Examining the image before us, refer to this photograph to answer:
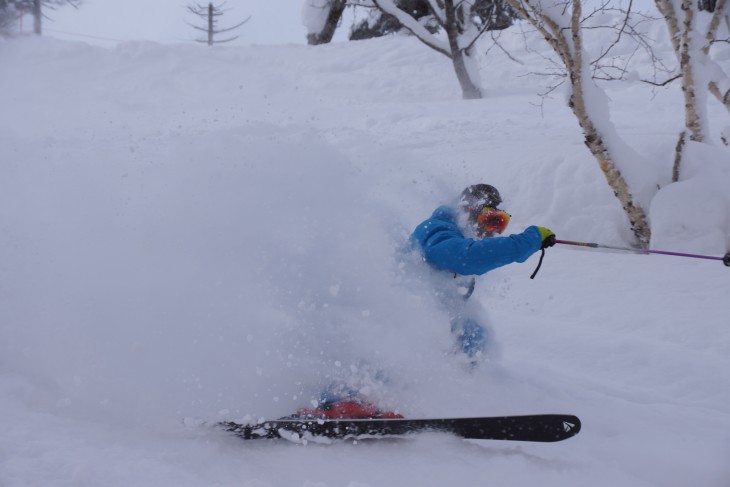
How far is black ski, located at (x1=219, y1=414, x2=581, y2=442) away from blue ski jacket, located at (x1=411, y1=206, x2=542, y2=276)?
0.77 meters

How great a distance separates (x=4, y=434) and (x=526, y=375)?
2727 millimetres

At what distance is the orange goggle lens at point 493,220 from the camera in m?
3.29

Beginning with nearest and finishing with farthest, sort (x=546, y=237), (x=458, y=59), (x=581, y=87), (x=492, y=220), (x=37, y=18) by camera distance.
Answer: (x=546, y=237) → (x=492, y=220) → (x=581, y=87) → (x=458, y=59) → (x=37, y=18)

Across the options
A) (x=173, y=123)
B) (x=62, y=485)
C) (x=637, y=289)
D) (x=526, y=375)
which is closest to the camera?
(x=62, y=485)

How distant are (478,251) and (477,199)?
0.50 meters

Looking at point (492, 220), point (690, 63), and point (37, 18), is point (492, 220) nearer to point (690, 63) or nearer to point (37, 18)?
point (690, 63)

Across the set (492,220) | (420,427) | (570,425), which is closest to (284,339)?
(420,427)

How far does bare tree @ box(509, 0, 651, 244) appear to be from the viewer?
5.53 m

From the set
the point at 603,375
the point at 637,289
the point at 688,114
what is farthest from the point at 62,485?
the point at 688,114

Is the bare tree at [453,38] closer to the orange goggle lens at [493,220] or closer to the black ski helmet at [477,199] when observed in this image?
the black ski helmet at [477,199]

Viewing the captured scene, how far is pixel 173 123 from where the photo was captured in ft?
40.2

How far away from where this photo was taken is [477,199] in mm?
3357

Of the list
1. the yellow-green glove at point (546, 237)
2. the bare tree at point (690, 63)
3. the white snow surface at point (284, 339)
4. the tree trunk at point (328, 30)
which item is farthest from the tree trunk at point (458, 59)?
the yellow-green glove at point (546, 237)

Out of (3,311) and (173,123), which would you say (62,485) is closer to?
(3,311)
